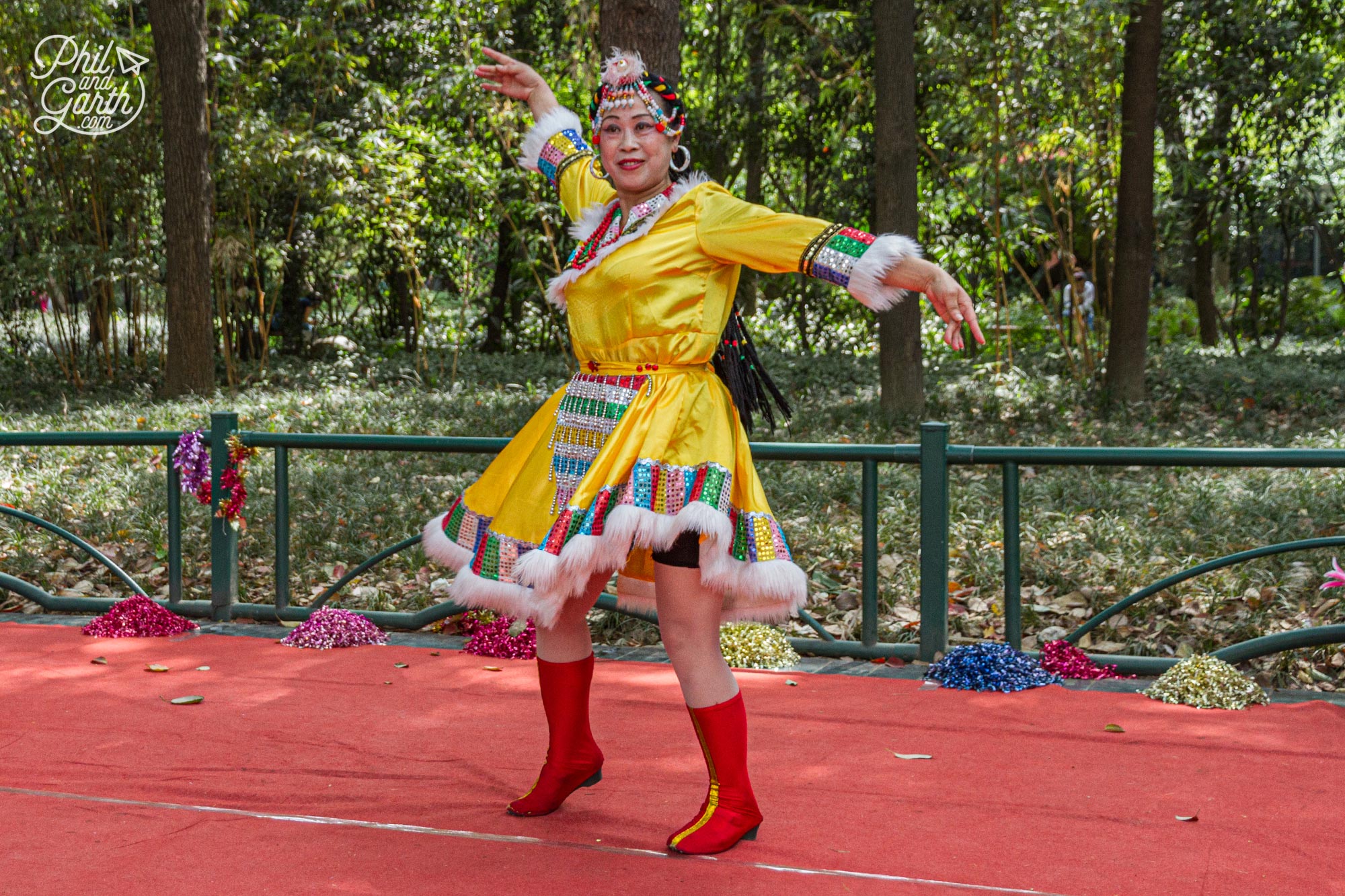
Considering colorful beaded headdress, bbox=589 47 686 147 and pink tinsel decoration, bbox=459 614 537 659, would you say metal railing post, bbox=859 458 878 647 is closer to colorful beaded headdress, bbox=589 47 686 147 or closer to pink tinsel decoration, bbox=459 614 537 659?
pink tinsel decoration, bbox=459 614 537 659

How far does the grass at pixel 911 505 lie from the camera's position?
5.20 meters

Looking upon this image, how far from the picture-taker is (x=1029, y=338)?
18.0 m

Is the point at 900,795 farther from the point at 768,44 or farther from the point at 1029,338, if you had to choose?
the point at 1029,338

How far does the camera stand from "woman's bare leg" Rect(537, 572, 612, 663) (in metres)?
2.83

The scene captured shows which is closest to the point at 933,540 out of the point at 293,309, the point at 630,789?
the point at 630,789

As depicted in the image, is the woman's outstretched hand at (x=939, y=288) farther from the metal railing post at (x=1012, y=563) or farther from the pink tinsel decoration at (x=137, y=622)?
the pink tinsel decoration at (x=137, y=622)

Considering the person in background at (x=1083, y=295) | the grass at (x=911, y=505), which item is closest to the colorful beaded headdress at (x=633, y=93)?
the grass at (x=911, y=505)

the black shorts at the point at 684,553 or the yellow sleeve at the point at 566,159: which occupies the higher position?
the yellow sleeve at the point at 566,159

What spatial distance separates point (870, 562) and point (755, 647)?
55cm

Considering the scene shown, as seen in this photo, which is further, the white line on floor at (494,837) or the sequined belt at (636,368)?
the sequined belt at (636,368)

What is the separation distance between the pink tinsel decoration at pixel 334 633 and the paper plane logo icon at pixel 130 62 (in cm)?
908

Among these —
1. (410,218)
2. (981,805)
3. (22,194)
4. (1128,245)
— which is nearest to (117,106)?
(22,194)

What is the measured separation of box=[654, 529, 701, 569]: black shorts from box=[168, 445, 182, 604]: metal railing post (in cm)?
356

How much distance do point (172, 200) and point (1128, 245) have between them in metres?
8.29
